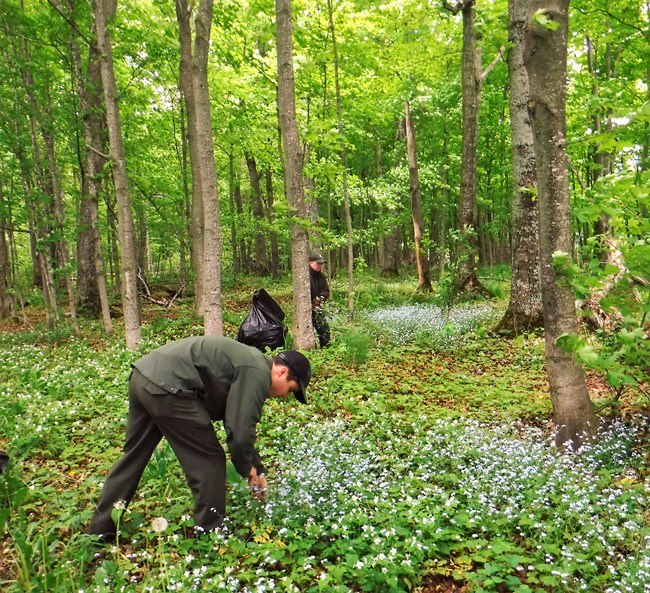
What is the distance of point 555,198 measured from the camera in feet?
13.6

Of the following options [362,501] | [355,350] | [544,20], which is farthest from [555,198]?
[355,350]

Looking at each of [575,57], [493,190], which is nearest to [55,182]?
[575,57]

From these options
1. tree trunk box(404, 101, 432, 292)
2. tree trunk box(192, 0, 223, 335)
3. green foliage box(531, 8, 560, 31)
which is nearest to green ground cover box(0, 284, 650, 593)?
tree trunk box(192, 0, 223, 335)

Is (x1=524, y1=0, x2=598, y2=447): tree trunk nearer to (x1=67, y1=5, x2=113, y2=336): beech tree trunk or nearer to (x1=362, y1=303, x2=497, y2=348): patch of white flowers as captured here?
(x1=362, y1=303, x2=497, y2=348): patch of white flowers

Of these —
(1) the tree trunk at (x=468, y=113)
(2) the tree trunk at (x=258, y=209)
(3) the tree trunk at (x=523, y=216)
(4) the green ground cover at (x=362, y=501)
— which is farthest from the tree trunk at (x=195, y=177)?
(2) the tree trunk at (x=258, y=209)

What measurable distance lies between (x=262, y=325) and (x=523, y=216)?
539cm

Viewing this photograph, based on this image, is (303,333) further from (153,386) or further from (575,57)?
Answer: (575,57)

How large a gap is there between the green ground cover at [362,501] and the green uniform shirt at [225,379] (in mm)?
705

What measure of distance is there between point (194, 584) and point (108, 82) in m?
8.91

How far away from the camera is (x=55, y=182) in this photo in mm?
10102

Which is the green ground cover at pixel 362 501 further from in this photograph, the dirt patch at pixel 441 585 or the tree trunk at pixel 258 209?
the tree trunk at pixel 258 209

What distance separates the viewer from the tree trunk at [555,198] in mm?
4020

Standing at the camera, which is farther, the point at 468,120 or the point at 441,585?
the point at 468,120

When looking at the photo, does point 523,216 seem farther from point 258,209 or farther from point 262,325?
point 258,209
